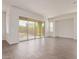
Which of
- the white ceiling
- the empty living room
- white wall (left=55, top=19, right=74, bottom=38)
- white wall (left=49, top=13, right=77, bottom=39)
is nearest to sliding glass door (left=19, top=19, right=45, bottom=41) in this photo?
the empty living room

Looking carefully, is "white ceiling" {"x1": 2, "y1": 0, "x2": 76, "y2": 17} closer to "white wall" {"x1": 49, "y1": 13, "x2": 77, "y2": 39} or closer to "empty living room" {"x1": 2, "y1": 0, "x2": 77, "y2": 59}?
"empty living room" {"x1": 2, "y1": 0, "x2": 77, "y2": 59}

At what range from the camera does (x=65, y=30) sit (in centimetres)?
1454

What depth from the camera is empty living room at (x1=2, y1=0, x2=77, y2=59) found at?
7.62 meters

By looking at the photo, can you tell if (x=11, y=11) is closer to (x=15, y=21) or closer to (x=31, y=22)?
(x=15, y=21)

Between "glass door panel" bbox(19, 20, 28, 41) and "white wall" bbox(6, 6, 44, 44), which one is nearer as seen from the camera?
"white wall" bbox(6, 6, 44, 44)

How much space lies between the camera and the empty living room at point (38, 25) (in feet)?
25.0

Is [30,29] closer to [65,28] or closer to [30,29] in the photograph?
[30,29]

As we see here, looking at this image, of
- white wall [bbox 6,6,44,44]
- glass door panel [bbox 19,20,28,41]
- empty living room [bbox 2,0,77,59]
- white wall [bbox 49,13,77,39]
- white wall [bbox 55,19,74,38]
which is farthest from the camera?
white wall [bbox 55,19,74,38]

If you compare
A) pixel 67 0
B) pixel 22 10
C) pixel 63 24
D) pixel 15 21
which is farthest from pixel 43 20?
pixel 67 0

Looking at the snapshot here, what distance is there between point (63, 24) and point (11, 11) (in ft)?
28.6

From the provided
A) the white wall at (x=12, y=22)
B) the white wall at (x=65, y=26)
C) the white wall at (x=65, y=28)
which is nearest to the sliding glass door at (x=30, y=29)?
the white wall at (x=12, y=22)

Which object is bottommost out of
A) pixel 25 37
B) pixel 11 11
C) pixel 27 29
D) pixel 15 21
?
pixel 25 37

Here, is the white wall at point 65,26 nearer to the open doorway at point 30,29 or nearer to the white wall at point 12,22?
the open doorway at point 30,29

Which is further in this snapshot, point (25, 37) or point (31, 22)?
point (31, 22)
